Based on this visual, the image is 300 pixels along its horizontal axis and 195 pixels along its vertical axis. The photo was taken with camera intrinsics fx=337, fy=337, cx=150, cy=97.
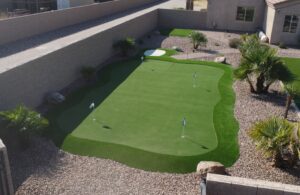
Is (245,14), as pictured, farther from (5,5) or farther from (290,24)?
(5,5)

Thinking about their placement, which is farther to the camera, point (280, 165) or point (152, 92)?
point (152, 92)

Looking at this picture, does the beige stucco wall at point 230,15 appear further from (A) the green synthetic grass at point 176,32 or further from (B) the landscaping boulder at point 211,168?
(B) the landscaping boulder at point 211,168

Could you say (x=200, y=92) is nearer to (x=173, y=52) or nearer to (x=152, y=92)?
(x=152, y=92)

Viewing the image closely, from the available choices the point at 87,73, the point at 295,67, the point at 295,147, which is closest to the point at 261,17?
the point at 295,67

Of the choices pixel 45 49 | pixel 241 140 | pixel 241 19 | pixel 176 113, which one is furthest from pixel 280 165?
pixel 241 19

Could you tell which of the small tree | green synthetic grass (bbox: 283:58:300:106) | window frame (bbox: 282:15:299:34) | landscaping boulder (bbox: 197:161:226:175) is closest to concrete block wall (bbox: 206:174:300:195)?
landscaping boulder (bbox: 197:161:226:175)

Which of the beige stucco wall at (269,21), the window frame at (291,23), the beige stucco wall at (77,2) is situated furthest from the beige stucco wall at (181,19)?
the window frame at (291,23)
